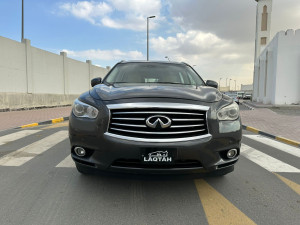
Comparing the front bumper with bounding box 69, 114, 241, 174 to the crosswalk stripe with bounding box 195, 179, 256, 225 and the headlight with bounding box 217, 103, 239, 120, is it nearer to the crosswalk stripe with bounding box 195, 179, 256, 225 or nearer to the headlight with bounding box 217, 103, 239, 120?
the headlight with bounding box 217, 103, 239, 120

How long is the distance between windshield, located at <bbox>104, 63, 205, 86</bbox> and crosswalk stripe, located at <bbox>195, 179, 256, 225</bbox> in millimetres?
1596

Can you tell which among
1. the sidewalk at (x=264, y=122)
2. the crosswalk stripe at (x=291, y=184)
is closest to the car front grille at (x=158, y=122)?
the crosswalk stripe at (x=291, y=184)

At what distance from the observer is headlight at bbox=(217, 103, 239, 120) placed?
8.98ft

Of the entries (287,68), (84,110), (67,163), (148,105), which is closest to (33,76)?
(67,163)

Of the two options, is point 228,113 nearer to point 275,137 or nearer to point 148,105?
point 148,105

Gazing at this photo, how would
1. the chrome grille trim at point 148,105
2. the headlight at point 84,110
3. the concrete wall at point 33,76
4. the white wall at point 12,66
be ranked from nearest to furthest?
the chrome grille trim at point 148,105
the headlight at point 84,110
the white wall at point 12,66
the concrete wall at point 33,76

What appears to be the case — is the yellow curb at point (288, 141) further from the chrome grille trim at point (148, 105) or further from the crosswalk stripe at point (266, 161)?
the chrome grille trim at point (148, 105)

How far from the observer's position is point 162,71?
4.30 metres

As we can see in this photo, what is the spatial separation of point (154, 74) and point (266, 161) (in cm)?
261

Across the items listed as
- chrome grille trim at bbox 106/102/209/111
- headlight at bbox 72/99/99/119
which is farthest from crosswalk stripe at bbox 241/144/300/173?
headlight at bbox 72/99/99/119

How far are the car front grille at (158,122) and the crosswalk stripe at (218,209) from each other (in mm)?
791

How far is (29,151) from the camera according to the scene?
199 inches

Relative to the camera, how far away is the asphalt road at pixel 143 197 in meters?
2.47

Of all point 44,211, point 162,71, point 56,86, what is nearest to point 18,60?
point 56,86
